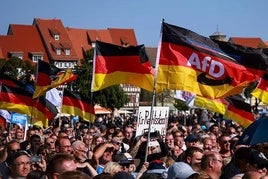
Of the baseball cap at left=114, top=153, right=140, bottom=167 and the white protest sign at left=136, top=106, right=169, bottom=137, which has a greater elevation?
the white protest sign at left=136, top=106, right=169, bottom=137

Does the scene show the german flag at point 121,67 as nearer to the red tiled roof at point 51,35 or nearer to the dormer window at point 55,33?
the red tiled roof at point 51,35

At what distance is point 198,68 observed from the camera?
1138cm

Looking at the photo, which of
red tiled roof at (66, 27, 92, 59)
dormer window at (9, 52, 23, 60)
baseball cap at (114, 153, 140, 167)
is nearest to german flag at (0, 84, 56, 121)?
baseball cap at (114, 153, 140, 167)

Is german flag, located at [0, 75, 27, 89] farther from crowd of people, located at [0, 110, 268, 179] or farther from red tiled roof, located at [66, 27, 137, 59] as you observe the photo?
red tiled roof, located at [66, 27, 137, 59]

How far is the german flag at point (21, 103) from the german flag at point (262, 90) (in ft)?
24.3

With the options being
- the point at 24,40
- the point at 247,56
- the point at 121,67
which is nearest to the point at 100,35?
the point at 24,40

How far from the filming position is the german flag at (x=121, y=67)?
12.7 meters

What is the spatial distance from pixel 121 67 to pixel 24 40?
304ft

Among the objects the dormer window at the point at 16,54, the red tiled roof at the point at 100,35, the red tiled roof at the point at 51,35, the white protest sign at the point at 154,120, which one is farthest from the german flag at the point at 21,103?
the red tiled roof at the point at 100,35

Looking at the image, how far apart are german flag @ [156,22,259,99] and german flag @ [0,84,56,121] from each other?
25.0 feet

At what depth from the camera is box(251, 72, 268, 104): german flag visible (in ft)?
41.0

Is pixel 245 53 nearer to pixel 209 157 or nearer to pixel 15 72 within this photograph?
pixel 209 157

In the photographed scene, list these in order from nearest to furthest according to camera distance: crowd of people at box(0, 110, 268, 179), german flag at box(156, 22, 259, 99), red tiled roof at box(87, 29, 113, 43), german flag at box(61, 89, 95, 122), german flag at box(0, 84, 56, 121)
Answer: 1. crowd of people at box(0, 110, 268, 179)
2. german flag at box(156, 22, 259, 99)
3. german flag at box(0, 84, 56, 121)
4. german flag at box(61, 89, 95, 122)
5. red tiled roof at box(87, 29, 113, 43)

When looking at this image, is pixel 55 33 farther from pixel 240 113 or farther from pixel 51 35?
pixel 240 113
